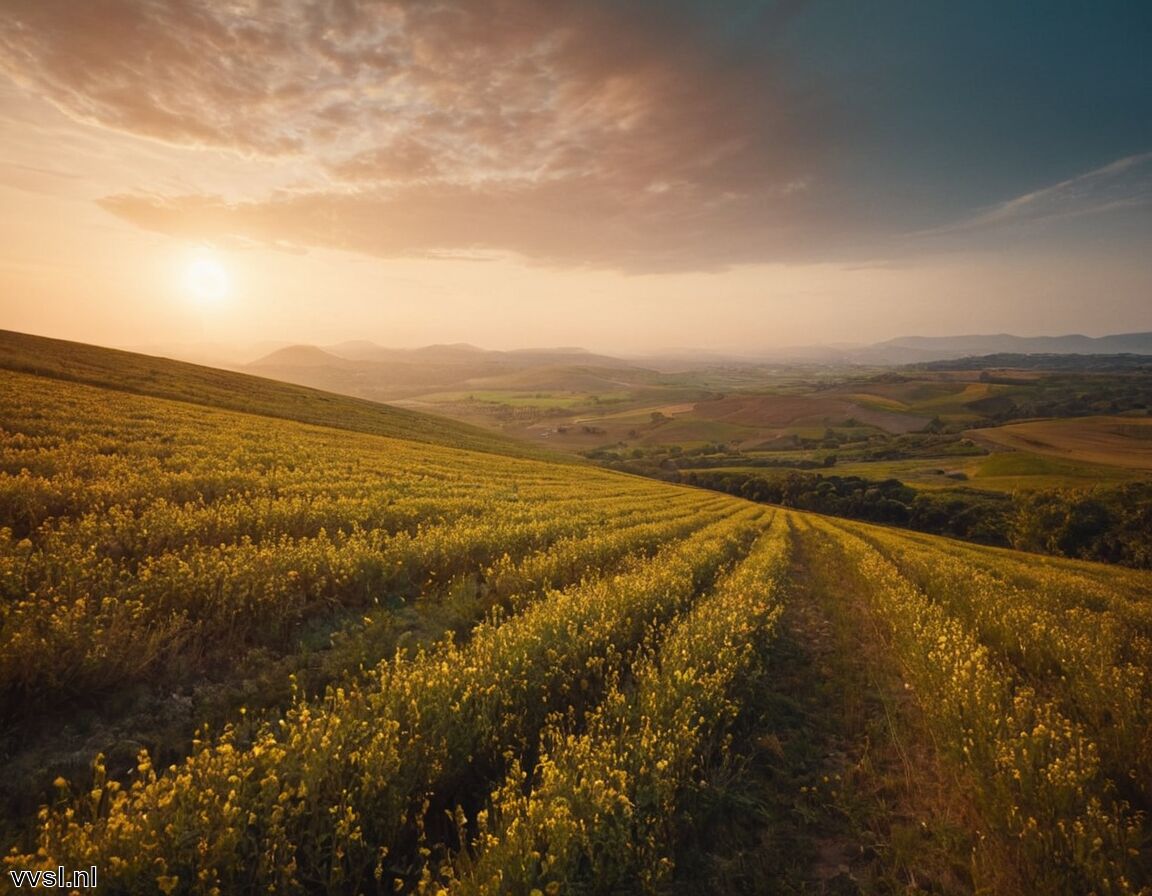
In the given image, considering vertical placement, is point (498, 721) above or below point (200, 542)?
below

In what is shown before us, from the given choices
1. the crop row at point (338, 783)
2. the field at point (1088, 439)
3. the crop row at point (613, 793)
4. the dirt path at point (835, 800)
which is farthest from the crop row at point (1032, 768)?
the field at point (1088, 439)

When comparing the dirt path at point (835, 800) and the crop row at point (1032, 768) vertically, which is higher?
the crop row at point (1032, 768)

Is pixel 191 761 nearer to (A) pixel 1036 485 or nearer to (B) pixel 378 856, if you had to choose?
(B) pixel 378 856

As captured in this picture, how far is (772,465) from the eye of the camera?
109 m

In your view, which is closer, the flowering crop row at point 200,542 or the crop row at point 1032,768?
the crop row at point 1032,768

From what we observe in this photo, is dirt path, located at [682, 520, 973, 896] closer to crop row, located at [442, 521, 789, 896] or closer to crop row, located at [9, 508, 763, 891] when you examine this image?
crop row, located at [442, 521, 789, 896]

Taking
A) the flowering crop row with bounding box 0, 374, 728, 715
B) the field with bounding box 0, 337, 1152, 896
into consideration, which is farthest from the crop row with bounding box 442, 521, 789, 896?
the flowering crop row with bounding box 0, 374, 728, 715

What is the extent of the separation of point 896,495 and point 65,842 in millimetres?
86948

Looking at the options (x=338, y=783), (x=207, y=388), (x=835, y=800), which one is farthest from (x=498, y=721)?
(x=207, y=388)

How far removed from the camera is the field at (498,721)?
3836 millimetres

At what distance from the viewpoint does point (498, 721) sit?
568 centimetres

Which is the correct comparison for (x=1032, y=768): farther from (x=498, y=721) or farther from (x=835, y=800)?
(x=498, y=721)

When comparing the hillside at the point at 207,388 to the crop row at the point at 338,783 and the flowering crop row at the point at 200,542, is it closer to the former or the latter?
the flowering crop row at the point at 200,542

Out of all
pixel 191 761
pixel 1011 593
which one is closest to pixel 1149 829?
pixel 191 761
